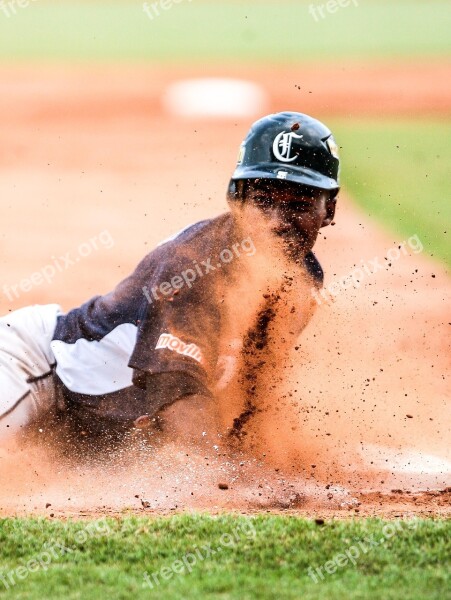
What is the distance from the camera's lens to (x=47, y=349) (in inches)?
284

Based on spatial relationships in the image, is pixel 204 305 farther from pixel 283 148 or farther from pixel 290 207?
pixel 283 148

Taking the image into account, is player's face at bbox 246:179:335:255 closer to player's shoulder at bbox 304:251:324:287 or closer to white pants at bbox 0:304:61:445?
player's shoulder at bbox 304:251:324:287

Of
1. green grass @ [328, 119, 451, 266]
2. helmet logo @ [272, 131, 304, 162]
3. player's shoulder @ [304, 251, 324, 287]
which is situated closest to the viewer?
helmet logo @ [272, 131, 304, 162]

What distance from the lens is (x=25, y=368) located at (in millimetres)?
7102

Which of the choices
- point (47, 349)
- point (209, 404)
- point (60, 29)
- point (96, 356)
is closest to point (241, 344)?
point (209, 404)

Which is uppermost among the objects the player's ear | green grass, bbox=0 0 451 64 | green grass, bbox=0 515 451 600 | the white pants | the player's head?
green grass, bbox=0 0 451 64

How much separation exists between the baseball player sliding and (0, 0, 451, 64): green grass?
68.7 ft

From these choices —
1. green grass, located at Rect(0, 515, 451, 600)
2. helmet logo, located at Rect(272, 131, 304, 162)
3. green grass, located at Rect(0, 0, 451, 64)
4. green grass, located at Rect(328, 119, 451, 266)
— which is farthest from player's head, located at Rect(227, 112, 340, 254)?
green grass, located at Rect(0, 0, 451, 64)

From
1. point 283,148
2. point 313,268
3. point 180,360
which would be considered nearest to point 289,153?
point 283,148

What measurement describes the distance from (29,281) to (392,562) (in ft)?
27.2

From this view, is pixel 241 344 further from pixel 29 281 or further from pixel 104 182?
pixel 104 182

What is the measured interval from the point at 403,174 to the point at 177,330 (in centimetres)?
1251

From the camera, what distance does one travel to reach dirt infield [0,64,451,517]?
6000mm

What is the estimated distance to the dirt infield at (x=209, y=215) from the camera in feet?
19.7
